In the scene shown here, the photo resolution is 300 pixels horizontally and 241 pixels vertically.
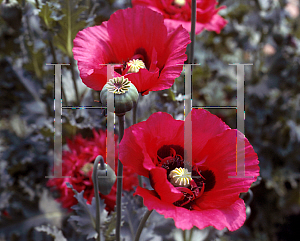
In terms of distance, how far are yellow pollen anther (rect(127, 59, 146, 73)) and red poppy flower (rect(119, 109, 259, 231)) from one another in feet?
0.42

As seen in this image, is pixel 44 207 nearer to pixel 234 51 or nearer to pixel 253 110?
pixel 253 110

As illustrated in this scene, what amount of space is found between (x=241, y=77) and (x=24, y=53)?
875 mm

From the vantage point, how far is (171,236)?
923 mm

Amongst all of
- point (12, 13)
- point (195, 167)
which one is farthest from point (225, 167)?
point (12, 13)

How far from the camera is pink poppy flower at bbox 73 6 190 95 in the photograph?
0.58m

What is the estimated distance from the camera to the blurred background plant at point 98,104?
3.14ft

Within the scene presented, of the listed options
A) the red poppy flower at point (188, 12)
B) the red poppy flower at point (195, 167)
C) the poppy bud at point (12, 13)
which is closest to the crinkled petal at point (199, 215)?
the red poppy flower at point (195, 167)

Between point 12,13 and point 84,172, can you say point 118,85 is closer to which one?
point 84,172

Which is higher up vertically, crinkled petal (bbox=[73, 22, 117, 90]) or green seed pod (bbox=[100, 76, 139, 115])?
crinkled petal (bbox=[73, 22, 117, 90])

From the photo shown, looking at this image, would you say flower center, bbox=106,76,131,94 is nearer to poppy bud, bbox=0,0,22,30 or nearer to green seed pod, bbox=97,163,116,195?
green seed pod, bbox=97,163,116,195

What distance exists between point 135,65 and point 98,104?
505mm

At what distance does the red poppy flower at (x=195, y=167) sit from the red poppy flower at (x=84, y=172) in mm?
278

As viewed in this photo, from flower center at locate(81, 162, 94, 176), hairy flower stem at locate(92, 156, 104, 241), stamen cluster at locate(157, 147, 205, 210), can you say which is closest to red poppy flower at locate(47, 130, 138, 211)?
flower center at locate(81, 162, 94, 176)

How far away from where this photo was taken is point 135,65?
2.15ft
